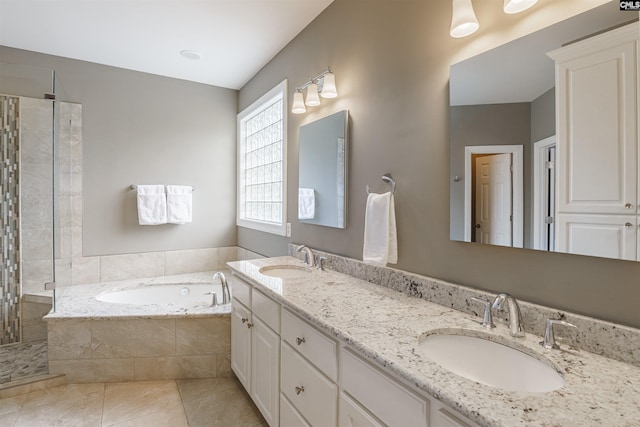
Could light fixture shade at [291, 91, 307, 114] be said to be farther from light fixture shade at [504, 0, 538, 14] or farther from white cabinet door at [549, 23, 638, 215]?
white cabinet door at [549, 23, 638, 215]

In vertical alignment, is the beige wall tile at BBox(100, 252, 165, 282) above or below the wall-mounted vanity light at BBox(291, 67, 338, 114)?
below

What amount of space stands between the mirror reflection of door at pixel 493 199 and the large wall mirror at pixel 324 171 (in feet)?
2.88

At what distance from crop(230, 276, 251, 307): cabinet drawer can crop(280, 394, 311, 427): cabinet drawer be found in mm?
606

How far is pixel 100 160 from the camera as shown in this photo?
311 centimetres

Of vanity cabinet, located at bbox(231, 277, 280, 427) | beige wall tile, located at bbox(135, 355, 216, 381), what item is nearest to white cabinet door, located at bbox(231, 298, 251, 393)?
vanity cabinet, located at bbox(231, 277, 280, 427)

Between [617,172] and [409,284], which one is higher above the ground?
[617,172]

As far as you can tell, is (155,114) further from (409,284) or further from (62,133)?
(409,284)

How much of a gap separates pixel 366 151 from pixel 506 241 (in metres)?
0.92

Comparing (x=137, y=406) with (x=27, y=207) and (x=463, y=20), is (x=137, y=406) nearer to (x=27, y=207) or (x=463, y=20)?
(x=27, y=207)

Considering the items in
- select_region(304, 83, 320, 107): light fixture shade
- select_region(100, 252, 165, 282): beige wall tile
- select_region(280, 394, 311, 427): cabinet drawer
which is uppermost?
select_region(304, 83, 320, 107): light fixture shade

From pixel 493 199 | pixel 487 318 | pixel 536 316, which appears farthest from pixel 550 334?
pixel 493 199

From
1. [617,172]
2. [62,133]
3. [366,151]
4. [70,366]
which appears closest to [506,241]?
[617,172]

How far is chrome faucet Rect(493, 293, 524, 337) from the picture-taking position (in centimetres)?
104

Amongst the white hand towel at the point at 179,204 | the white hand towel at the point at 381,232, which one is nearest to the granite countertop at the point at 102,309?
the white hand towel at the point at 179,204
